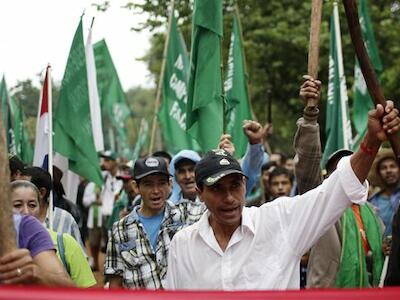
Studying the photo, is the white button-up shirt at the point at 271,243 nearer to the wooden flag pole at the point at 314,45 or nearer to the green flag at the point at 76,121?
the wooden flag pole at the point at 314,45

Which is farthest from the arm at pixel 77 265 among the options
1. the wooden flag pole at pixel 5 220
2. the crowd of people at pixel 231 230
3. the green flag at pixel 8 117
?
the green flag at pixel 8 117

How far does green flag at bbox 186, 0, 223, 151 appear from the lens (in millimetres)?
6715

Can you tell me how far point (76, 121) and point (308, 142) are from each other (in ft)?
13.1

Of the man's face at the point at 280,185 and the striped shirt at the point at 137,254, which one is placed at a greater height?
the man's face at the point at 280,185

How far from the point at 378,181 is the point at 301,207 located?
14.7ft

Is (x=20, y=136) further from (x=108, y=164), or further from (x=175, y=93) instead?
(x=175, y=93)

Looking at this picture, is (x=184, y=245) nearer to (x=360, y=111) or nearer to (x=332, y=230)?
(x=332, y=230)

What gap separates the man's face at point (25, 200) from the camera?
487 centimetres

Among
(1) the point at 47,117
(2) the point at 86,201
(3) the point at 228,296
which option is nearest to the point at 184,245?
(3) the point at 228,296

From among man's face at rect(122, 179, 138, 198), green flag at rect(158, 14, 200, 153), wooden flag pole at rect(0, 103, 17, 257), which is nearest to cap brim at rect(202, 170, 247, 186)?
wooden flag pole at rect(0, 103, 17, 257)

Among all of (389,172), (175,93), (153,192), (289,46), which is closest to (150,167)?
(153,192)

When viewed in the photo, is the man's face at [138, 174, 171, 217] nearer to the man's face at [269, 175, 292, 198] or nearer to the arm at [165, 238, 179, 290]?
the arm at [165, 238, 179, 290]

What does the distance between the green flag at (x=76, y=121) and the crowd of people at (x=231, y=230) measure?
116 centimetres

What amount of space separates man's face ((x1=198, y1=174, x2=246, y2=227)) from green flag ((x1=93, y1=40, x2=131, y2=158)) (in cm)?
798
